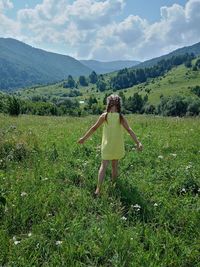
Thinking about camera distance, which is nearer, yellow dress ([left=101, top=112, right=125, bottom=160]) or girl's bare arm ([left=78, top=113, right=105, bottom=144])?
yellow dress ([left=101, top=112, right=125, bottom=160])

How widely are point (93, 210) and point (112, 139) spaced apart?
68.0 inches

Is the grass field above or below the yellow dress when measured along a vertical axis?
below

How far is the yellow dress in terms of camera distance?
7859 millimetres

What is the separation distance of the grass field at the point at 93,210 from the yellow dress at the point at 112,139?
0.63 m

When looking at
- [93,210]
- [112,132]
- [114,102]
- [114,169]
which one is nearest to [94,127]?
[112,132]

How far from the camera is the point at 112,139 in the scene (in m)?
7.88

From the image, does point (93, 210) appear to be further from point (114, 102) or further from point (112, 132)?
point (114, 102)

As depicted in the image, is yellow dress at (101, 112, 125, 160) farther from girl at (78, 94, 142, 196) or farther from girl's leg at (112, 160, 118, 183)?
girl's leg at (112, 160, 118, 183)

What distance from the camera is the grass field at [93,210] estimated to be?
5.29 m

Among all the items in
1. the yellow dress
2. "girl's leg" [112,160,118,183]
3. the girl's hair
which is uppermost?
the girl's hair

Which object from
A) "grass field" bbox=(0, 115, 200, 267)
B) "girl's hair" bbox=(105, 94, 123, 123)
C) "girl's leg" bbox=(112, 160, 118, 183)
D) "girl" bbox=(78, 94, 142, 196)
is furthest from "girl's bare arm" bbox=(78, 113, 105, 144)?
"grass field" bbox=(0, 115, 200, 267)

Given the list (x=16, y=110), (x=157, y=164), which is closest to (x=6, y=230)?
(x=157, y=164)

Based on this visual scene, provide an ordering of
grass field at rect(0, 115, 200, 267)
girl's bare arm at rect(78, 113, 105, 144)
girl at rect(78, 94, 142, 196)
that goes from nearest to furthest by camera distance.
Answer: grass field at rect(0, 115, 200, 267)
girl at rect(78, 94, 142, 196)
girl's bare arm at rect(78, 113, 105, 144)

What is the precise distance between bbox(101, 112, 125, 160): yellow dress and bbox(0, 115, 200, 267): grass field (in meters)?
0.63
